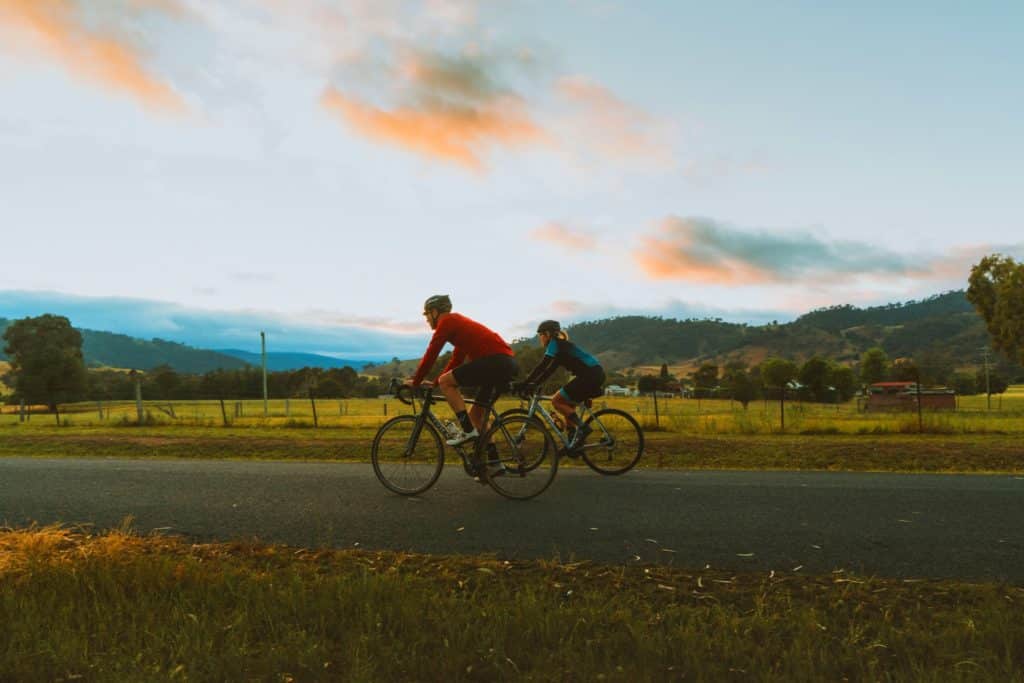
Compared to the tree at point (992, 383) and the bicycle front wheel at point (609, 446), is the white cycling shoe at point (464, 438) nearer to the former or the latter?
the bicycle front wheel at point (609, 446)

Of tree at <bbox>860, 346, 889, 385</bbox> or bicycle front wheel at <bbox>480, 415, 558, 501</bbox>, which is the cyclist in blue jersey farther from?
tree at <bbox>860, 346, 889, 385</bbox>

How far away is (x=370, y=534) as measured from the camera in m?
5.98

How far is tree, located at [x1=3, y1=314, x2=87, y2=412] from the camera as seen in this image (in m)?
77.9

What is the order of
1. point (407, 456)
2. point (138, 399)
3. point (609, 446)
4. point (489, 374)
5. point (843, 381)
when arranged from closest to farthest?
point (489, 374) < point (407, 456) < point (609, 446) < point (138, 399) < point (843, 381)

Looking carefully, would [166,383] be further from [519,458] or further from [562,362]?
[519,458]

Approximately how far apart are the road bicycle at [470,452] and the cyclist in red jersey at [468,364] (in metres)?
0.15

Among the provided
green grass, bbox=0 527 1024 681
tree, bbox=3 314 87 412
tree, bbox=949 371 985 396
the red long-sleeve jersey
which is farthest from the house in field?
tree, bbox=3 314 87 412

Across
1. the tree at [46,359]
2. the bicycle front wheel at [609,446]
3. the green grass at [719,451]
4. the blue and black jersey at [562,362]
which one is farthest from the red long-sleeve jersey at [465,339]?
the tree at [46,359]

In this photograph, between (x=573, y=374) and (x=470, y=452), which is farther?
(x=573, y=374)

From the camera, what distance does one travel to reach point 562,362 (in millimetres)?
9234

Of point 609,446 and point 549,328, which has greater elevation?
point 549,328

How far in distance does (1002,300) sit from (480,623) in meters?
67.8

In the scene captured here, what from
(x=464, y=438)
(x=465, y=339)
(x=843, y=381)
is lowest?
(x=843, y=381)

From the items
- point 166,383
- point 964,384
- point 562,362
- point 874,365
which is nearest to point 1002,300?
point 562,362
